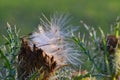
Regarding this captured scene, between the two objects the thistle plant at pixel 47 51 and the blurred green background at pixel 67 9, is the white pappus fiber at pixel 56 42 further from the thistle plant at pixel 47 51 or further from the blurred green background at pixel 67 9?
the blurred green background at pixel 67 9

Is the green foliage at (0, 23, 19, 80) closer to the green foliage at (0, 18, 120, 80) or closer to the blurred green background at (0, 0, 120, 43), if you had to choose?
the green foliage at (0, 18, 120, 80)

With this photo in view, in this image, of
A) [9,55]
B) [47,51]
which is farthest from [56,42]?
[9,55]

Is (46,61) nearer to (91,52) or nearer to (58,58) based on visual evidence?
(58,58)

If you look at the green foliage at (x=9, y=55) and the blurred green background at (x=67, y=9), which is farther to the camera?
the blurred green background at (x=67, y=9)

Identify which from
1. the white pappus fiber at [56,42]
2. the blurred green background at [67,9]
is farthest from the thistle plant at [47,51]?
the blurred green background at [67,9]

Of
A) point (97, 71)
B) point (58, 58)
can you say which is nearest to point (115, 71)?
point (97, 71)

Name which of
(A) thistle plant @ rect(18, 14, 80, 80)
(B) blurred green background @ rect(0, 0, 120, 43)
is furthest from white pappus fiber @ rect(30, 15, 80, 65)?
(B) blurred green background @ rect(0, 0, 120, 43)
